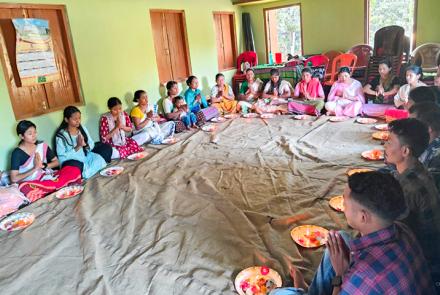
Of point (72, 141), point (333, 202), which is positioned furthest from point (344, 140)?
point (72, 141)

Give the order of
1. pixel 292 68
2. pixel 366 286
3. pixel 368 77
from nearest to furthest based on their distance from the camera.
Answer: pixel 366 286 → pixel 368 77 → pixel 292 68

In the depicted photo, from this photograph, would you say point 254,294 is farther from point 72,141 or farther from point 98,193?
point 72,141

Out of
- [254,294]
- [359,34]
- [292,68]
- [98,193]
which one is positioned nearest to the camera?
[254,294]

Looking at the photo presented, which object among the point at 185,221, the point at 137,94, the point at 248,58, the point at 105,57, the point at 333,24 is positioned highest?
the point at 333,24

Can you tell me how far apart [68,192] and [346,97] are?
3.85 meters

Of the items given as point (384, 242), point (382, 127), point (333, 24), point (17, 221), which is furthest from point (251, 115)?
point (384, 242)

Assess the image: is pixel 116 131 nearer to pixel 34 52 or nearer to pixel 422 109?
pixel 34 52

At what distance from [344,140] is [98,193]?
8.86ft

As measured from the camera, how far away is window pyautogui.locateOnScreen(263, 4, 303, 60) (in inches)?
284

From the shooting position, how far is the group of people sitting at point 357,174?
1.08 m

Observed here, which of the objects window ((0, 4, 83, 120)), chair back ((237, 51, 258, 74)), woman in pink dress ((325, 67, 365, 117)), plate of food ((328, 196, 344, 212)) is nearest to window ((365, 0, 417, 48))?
woman in pink dress ((325, 67, 365, 117))

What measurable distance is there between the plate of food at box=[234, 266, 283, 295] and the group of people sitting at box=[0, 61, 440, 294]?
0.50ft

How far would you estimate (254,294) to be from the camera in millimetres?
1688

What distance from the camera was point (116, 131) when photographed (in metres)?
4.17
